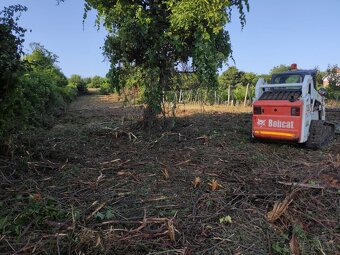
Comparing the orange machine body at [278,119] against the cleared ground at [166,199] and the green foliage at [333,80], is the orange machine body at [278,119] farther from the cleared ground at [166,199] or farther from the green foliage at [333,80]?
the green foliage at [333,80]

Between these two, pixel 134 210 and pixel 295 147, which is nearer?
pixel 134 210

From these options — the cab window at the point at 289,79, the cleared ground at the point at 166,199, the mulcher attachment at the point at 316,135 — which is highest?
the cab window at the point at 289,79

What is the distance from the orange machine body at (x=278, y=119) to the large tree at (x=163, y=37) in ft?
4.96

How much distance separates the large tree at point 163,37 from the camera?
787 centimetres

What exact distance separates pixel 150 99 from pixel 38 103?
13.5 ft

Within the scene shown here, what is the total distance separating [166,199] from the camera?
15.0 ft

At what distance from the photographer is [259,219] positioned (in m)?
4.14

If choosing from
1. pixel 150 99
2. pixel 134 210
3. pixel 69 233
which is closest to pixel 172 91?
pixel 150 99

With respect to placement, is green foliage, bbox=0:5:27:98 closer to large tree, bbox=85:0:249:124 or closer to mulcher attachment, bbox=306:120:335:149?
large tree, bbox=85:0:249:124

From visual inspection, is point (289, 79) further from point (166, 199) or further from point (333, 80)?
point (333, 80)

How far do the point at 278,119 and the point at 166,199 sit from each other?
408 cm

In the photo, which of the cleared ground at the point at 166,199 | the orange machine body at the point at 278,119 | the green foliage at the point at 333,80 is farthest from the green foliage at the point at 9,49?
the green foliage at the point at 333,80

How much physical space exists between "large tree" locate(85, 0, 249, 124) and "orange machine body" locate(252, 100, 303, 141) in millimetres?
1512

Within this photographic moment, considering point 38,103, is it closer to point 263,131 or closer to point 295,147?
point 263,131
